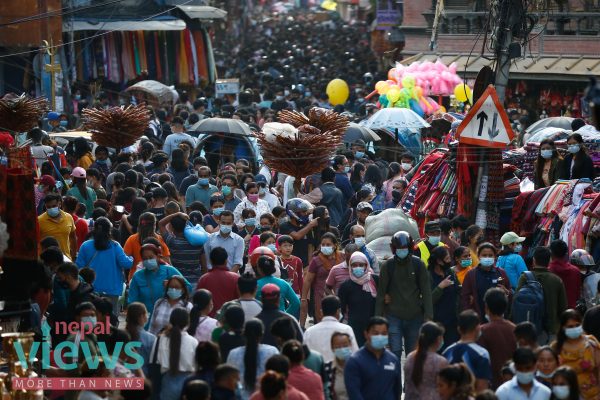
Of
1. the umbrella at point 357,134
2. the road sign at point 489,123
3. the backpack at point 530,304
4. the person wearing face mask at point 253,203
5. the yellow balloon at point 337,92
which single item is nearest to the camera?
the backpack at point 530,304

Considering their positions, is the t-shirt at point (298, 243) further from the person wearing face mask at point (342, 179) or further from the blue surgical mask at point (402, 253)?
the blue surgical mask at point (402, 253)

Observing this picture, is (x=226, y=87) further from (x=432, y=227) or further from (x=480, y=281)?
(x=480, y=281)

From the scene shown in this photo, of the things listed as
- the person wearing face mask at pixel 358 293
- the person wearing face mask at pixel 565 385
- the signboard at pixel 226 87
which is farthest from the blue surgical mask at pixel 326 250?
the signboard at pixel 226 87

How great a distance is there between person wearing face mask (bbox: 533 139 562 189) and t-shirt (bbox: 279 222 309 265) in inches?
113

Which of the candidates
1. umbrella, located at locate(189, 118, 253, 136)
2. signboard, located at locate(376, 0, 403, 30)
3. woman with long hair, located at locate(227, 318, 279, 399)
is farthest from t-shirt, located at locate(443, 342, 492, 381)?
signboard, located at locate(376, 0, 403, 30)

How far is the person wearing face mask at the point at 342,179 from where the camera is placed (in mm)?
17734

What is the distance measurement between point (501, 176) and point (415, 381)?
6104 millimetres

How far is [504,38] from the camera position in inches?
599

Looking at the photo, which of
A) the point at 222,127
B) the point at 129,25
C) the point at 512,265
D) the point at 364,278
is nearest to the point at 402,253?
the point at 364,278

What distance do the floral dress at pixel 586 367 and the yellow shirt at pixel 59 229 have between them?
583 cm

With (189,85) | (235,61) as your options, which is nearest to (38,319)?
(189,85)

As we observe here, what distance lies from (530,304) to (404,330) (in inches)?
42.0

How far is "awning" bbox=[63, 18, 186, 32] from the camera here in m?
33.0

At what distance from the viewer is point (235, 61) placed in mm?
52469
